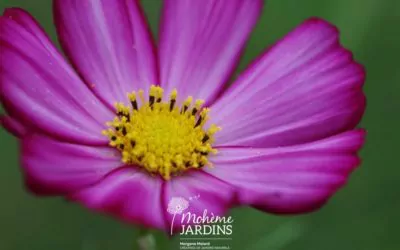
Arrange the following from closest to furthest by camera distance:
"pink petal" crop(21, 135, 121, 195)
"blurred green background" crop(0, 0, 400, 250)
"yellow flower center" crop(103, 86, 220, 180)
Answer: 1. "pink petal" crop(21, 135, 121, 195)
2. "yellow flower center" crop(103, 86, 220, 180)
3. "blurred green background" crop(0, 0, 400, 250)

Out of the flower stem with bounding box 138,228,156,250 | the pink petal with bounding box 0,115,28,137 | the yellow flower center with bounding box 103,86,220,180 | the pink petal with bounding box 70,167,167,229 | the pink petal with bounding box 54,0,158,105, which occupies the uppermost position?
the pink petal with bounding box 54,0,158,105

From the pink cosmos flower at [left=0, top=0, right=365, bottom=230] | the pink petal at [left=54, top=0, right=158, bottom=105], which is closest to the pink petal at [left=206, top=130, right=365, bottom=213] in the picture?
the pink cosmos flower at [left=0, top=0, right=365, bottom=230]

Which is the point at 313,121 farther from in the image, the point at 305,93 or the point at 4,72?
the point at 4,72

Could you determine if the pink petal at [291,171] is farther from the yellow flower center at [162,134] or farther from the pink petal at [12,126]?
the pink petal at [12,126]

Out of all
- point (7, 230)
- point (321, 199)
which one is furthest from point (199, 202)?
point (7, 230)

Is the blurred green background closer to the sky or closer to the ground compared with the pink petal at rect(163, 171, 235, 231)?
closer to the sky

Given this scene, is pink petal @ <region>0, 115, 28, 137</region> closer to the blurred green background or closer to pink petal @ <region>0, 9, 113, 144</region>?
pink petal @ <region>0, 9, 113, 144</region>
